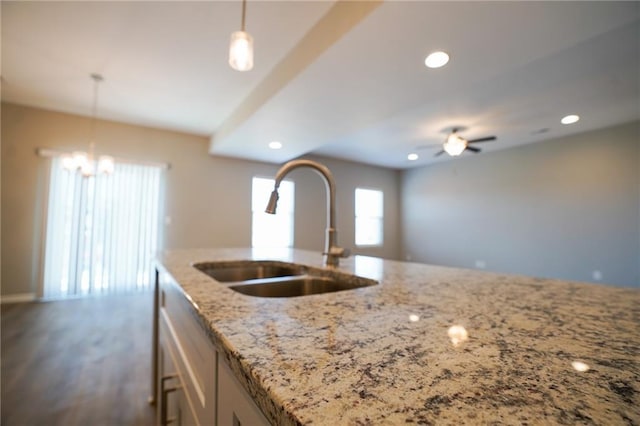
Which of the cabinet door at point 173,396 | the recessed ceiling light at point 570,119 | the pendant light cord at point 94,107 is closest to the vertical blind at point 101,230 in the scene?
the pendant light cord at point 94,107

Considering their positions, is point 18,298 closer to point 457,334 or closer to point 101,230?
point 101,230

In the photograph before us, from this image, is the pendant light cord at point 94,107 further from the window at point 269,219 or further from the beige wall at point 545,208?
the beige wall at point 545,208

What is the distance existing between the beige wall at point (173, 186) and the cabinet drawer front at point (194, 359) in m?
3.95

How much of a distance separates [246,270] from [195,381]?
81 cm

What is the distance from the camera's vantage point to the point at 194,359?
727 millimetres

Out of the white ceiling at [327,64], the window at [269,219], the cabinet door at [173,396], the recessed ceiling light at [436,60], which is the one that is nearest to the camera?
the cabinet door at [173,396]

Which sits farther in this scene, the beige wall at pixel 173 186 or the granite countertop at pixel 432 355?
the beige wall at pixel 173 186

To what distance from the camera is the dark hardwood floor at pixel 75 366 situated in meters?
1.58

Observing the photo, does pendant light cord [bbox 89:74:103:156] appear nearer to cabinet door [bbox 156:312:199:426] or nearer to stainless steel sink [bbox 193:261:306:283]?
stainless steel sink [bbox 193:261:306:283]

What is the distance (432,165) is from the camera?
21.5 feet

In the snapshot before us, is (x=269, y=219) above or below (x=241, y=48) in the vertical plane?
below

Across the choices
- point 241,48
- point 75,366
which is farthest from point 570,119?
point 75,366

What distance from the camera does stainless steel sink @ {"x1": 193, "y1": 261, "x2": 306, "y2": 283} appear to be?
4.61 ft

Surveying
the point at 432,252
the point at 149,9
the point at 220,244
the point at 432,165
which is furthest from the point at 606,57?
the point at 220,244
